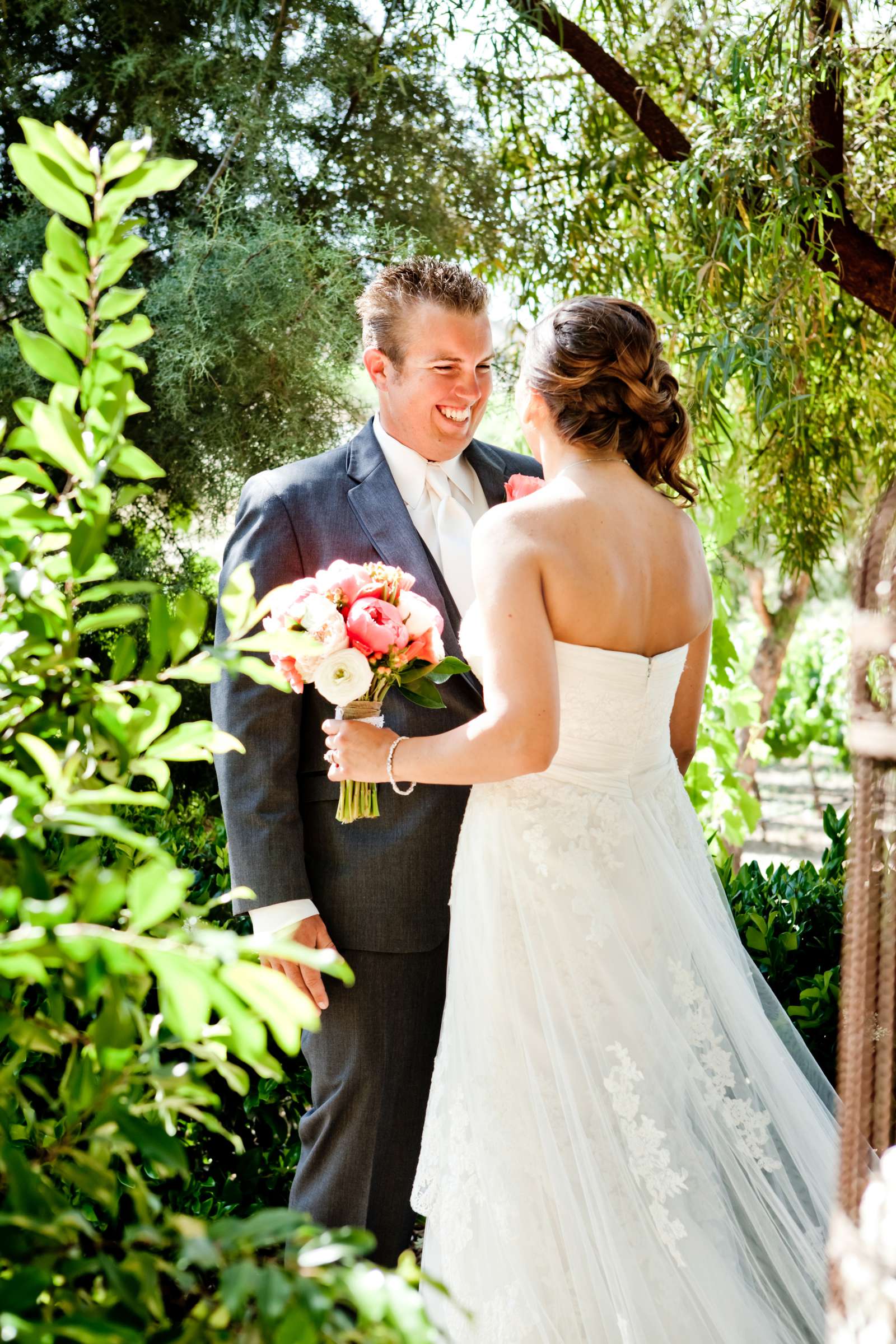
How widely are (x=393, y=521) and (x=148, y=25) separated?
2011mm

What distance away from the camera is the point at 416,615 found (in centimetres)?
196

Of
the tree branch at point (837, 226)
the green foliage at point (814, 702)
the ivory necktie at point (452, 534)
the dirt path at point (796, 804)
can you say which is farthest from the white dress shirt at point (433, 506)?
the green foliage at point (814, 702)

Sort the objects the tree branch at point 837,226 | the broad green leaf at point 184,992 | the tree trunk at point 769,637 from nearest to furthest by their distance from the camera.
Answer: the broad green leaf at point 184,992 → the tree branch at point 837,226 → the tree trunk at point 769,637

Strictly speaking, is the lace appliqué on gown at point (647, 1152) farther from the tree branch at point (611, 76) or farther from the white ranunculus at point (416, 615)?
the tree branch at point (611, 76)

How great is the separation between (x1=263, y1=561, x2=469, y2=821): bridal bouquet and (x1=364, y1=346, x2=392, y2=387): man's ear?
2.28ft

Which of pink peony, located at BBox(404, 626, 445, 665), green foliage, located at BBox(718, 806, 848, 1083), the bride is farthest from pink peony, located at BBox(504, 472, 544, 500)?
green foliage, located at BBox(718, 806, 848, 1083)

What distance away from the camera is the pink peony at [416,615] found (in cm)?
196

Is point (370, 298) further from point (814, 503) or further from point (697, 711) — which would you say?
point (814, 503)

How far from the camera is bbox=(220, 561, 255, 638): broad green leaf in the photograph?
3.01ft

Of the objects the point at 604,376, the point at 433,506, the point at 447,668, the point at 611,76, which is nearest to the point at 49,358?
the point at 447,668

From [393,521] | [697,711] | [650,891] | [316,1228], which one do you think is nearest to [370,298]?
[393,521]

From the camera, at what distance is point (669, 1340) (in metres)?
1.83

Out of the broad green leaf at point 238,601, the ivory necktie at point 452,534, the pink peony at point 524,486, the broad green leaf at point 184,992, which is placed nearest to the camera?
the broad green leaf at point 184,992

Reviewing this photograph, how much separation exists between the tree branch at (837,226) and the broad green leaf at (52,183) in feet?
8.16
